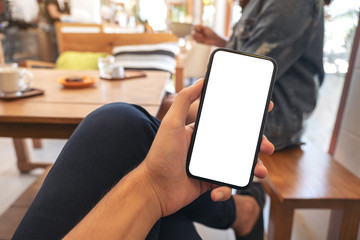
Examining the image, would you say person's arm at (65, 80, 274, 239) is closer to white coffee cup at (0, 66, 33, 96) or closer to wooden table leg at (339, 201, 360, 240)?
wooden table leg at (339, 201, 360, 240)

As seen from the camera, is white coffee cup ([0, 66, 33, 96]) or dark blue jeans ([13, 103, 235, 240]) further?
white coffee cup ([0, 66, 33, 96])

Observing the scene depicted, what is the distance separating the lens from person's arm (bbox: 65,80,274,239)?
15.9 inches

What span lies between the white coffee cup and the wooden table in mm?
48

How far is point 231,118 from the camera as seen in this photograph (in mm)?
442

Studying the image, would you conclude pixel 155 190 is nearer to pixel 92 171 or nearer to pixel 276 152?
pixel 92 171

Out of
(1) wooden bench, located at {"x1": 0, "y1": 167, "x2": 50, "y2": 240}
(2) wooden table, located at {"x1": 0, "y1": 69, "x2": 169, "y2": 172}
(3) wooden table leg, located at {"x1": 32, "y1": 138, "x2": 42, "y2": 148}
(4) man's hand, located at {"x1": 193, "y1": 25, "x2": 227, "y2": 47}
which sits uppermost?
(4) man's hand, located at {"x1": 193, "y1": 25, "x2": 227, "y2": 47}

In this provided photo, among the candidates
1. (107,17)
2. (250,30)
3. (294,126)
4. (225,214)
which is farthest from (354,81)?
(107,17)

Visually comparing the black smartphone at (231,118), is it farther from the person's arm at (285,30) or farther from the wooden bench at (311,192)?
the person's arm at (285,30)

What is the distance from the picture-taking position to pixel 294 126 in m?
0.91

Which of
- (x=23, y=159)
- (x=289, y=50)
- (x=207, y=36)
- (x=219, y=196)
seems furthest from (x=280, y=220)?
(x=23, y=159)

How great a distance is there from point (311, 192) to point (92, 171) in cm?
58

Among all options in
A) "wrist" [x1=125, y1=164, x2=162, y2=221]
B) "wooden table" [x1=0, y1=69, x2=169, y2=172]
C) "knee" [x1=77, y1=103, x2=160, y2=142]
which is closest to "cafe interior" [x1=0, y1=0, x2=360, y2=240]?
"wooden table" [x1=0, y1=69, x2=169, y2=172]

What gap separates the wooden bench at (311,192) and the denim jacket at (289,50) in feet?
0.38

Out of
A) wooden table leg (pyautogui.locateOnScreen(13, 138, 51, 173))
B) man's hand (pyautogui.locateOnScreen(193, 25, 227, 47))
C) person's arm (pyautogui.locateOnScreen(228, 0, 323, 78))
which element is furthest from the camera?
wooden table leg (pyautogui.locateOnScreen(13, 138, 51, 173))
